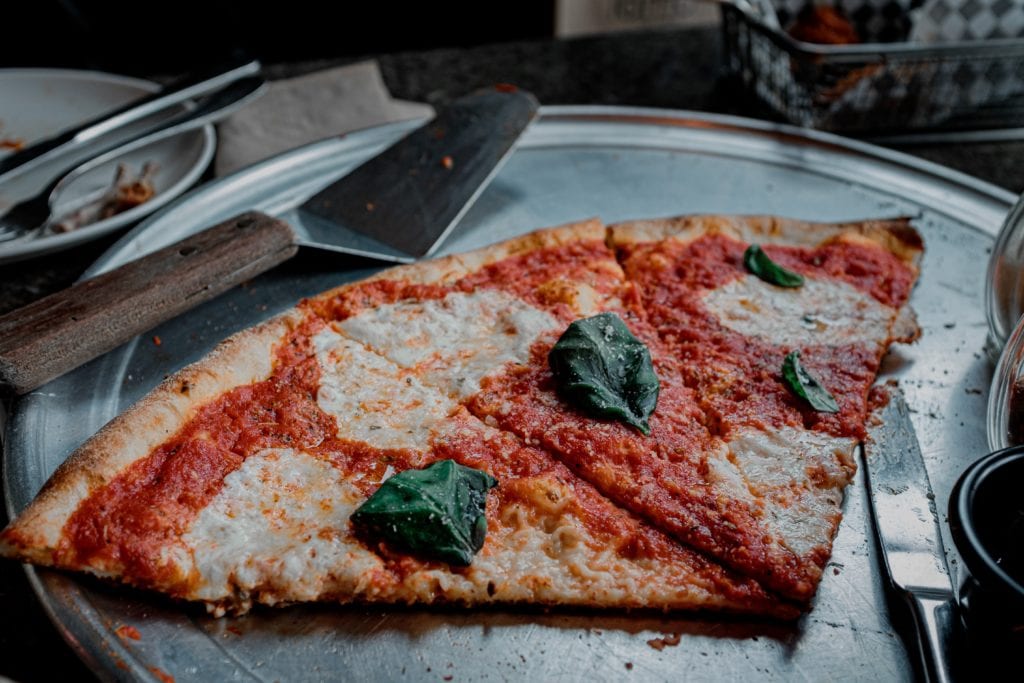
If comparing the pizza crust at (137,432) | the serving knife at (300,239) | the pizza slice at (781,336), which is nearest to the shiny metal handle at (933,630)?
the pizza slice at (781,336)

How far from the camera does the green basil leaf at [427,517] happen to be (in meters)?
1.79

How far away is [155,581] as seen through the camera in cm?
174

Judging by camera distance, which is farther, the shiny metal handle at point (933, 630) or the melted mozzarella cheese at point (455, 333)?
the melted mozzarella cheese at point (455, 333)

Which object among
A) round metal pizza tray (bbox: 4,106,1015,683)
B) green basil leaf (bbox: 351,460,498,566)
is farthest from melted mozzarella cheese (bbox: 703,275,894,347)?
green basil leaf (bbox: 351,460,498,566)

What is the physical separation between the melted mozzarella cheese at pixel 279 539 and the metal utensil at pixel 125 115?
6.00 feet

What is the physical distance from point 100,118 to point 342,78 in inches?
47.7

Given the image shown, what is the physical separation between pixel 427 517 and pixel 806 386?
41.7 inches

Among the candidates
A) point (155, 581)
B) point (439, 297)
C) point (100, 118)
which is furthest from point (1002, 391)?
point (100, 118)

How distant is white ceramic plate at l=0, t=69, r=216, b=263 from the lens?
2.94 metres

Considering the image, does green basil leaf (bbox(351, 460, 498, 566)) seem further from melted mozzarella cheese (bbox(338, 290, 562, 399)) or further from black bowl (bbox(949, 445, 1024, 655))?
black bowl (bbox(949, 445, 1024, 655))

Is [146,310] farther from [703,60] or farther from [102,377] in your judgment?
[703,60]

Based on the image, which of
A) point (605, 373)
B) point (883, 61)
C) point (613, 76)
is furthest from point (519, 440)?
point (613, 76)

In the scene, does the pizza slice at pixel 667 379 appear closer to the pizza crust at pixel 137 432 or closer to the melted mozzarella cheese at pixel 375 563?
the melted mozzarella cheese at pixel 375 563

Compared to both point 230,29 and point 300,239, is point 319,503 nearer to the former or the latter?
point 300,239
